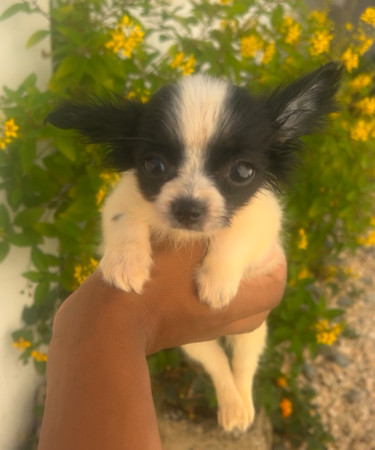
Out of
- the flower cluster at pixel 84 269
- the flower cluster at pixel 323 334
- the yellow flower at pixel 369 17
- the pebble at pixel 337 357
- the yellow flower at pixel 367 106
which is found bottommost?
the pebble at pixel 337 357

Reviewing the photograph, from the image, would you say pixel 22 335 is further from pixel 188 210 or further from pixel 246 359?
pixel 188 210

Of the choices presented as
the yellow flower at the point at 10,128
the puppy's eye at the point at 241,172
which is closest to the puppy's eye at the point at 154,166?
the puppy's eye at the point at 241,172

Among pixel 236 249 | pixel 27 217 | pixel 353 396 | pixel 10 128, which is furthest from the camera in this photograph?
pixel 353 396

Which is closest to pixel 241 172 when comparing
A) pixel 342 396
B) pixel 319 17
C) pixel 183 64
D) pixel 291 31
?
pixel 183 64

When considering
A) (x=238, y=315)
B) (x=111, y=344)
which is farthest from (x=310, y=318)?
(x=111, y=344)

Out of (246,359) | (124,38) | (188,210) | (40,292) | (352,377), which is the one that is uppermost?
(124,38)

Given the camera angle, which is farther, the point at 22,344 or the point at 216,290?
the point at 22,344

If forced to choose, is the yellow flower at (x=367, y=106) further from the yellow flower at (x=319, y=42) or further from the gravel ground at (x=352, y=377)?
the gravel ground at (x=352, y=377)

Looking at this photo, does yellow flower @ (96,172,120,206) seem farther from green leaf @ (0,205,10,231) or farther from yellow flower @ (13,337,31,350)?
yellow flower @ (13,337,31,350)

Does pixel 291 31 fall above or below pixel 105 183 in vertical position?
above
